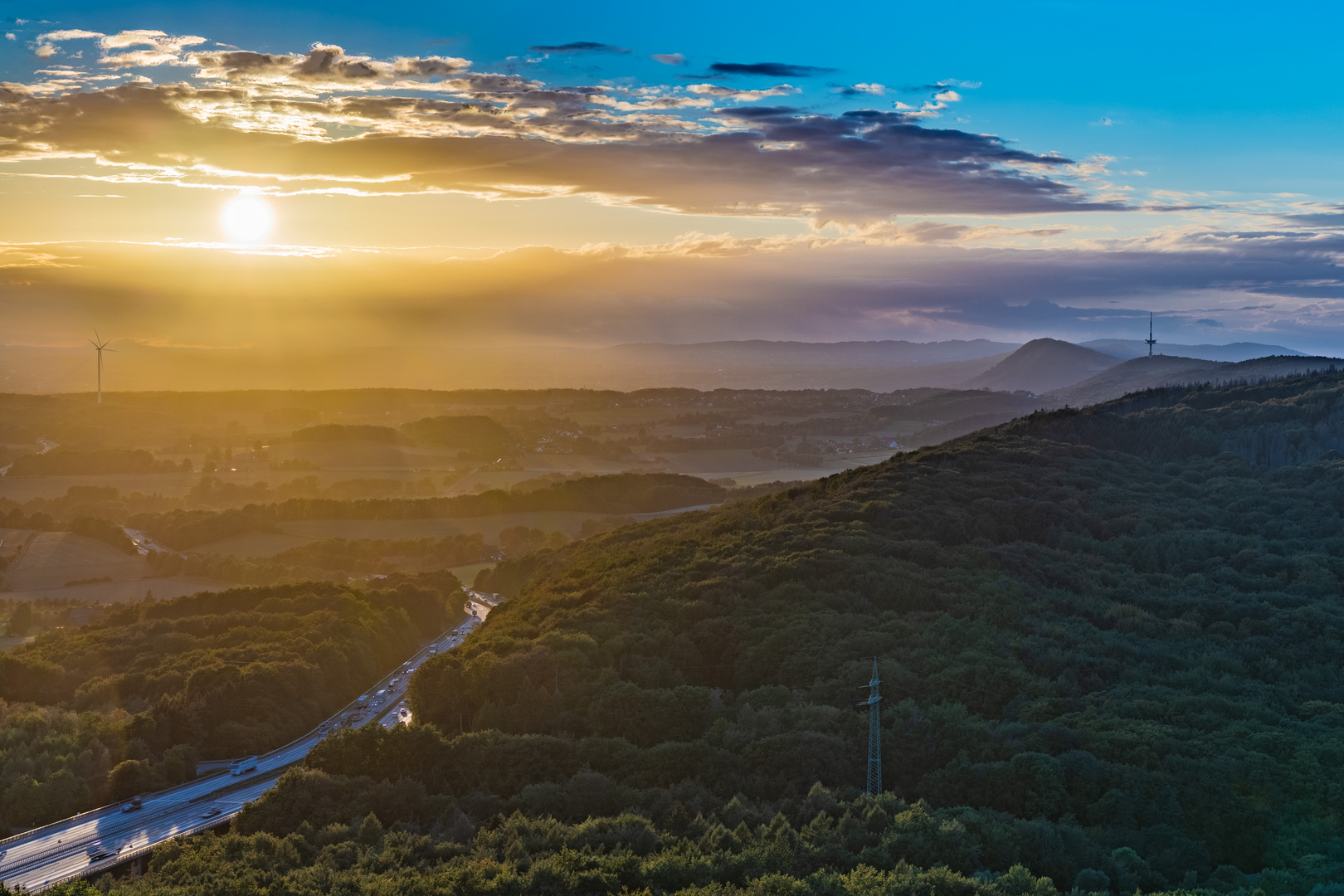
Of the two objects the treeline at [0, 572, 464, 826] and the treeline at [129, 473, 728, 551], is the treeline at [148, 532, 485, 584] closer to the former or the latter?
the treeline at [129, 473, 728, 551]

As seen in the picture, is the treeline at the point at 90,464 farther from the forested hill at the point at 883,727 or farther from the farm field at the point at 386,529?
the forested hill at the point at 883,727

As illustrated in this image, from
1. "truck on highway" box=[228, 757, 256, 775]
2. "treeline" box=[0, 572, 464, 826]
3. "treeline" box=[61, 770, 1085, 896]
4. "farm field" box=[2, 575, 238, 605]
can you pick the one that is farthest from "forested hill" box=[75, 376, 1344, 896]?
"farm field" box=[2, 575, 238, 605]

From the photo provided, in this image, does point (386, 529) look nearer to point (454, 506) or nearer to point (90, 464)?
point (454, 506)

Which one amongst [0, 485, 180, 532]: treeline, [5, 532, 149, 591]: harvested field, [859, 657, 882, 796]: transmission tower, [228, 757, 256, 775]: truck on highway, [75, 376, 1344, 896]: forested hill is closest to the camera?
[75, 376, 1344, 896]: forested hill

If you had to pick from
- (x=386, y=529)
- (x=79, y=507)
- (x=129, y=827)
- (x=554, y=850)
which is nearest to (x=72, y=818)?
(x=129, y=827)

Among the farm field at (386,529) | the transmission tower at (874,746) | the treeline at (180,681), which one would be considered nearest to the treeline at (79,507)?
the farm field at (386,529)
